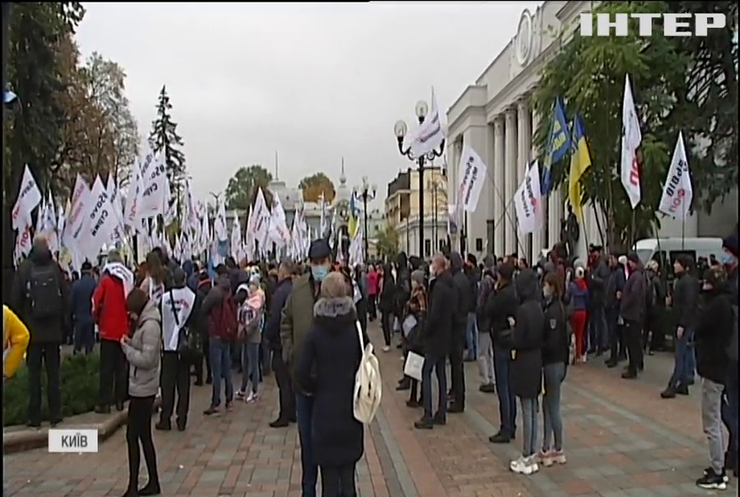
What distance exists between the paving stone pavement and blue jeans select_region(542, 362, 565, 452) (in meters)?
0.30

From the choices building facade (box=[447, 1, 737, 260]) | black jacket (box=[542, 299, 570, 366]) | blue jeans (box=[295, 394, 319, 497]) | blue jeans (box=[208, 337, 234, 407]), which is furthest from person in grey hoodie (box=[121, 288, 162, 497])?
building facade (box=[447, 1, 737, 260])

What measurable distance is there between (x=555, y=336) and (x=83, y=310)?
1201cm

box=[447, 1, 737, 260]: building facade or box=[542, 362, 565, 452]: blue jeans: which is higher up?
box=[447, 1, 737, 260]: building facade

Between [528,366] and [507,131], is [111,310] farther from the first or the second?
[507,131]

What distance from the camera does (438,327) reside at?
10.0 metres

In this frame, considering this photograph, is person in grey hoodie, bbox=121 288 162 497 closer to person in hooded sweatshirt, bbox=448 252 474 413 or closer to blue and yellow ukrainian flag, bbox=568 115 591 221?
person in hooded sweatshirt, bbox=448 252 474 413

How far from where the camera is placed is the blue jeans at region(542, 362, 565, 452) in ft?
26.2

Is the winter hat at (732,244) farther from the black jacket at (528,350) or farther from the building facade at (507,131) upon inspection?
the building facade at (507,131)

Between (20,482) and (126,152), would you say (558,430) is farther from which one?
(126,152)

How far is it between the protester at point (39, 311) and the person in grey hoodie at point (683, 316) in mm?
8147

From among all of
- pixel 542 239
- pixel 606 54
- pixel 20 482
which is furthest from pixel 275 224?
pixel 542 239

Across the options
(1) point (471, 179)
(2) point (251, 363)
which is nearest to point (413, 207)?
(1) point (471, 179)

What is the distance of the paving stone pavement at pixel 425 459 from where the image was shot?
7547 mm

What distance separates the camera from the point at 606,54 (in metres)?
21.5
